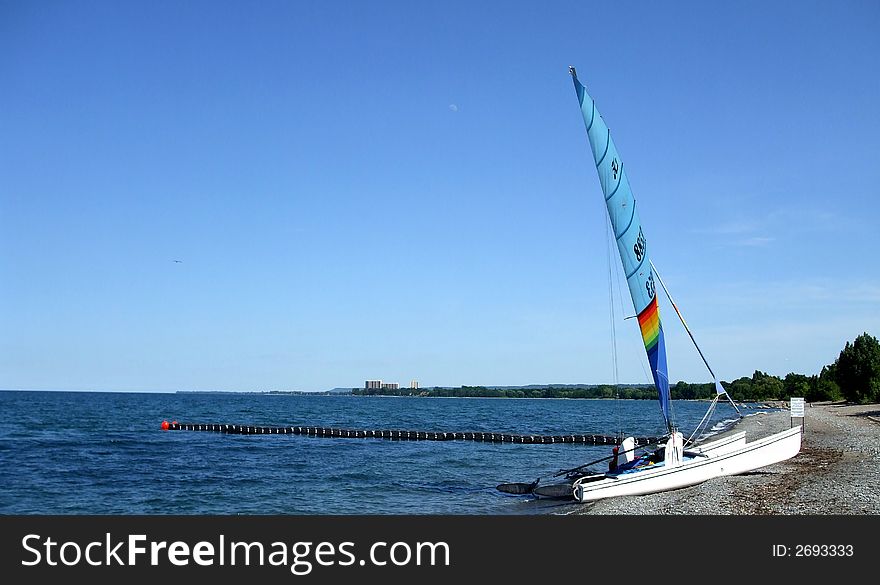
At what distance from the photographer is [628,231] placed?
2311 centimetres

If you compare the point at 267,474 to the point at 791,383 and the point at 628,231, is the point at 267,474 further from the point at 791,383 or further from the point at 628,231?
the point at 791,383

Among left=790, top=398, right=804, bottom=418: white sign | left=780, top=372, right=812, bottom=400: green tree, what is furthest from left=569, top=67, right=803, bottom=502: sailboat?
left=780, top=372, right=812, bottom=400: green tree

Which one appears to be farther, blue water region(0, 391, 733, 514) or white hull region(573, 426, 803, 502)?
blue water region(0, 391, 733, 514)

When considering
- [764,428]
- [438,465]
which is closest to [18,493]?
[438,465]

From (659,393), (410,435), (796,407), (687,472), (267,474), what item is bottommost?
(410,435)

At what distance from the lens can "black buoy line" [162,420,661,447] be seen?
168 ft

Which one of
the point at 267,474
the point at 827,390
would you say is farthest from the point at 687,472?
the point at 827,390

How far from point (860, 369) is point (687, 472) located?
7759cm

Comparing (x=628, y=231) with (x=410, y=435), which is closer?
(x=628, y=231)

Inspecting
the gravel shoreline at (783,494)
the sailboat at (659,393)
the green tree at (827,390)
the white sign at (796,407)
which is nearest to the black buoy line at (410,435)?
the white sign at (796,407)

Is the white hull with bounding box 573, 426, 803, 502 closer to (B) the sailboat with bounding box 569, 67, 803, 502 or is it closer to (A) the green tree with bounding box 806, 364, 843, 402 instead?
(B) the sailboat with bounding box 569, 67, 803, 502

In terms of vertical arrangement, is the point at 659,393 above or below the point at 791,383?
above

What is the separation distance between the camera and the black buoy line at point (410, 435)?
168 feet

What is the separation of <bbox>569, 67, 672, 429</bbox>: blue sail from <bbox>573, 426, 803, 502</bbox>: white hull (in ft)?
7.08
